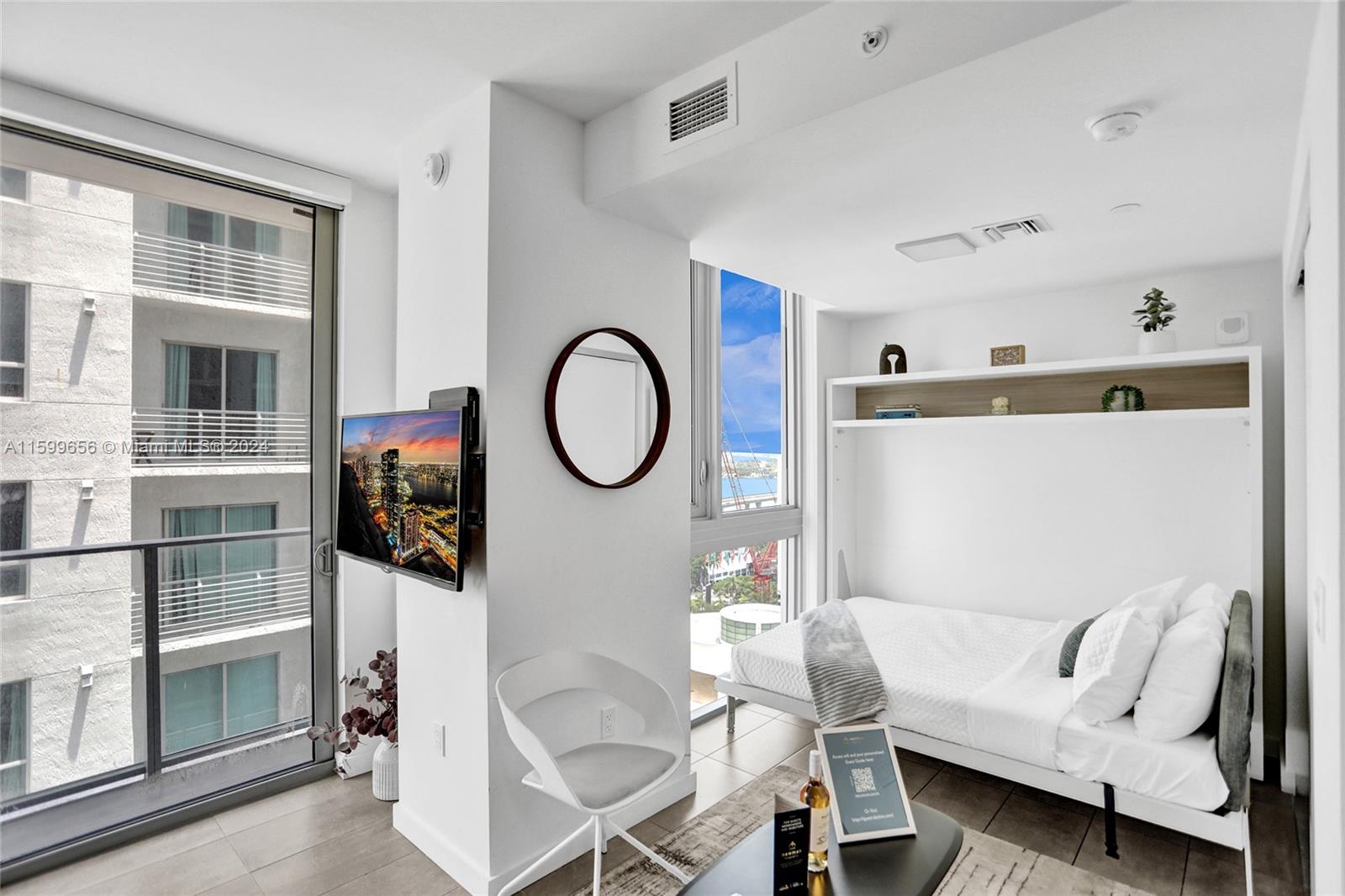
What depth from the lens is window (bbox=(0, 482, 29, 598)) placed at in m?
2.38

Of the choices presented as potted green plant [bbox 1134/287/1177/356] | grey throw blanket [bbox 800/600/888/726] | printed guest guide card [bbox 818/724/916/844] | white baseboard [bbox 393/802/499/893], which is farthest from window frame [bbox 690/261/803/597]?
potted green plant [bbox 1134/287/1177/356]

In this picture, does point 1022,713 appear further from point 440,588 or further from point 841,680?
point 440,588

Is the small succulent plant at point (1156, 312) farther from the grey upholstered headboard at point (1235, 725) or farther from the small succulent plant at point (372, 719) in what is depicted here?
the small succulent plant at point (372, 719)

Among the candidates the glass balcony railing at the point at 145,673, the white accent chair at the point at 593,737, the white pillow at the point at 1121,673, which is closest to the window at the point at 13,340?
the glass balcony railing at the point at 145,673

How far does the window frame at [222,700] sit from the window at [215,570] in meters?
0.17

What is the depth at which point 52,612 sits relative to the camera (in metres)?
2.50

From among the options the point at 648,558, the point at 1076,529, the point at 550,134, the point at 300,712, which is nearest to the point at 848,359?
the point at 1076,529

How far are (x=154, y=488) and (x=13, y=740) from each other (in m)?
0.93

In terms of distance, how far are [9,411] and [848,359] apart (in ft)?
13.7

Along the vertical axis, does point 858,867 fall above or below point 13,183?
below

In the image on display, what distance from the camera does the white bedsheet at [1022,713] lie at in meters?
2.55

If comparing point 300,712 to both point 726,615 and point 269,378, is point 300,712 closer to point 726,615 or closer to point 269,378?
point 269,378

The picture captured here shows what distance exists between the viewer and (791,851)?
5.12 ft

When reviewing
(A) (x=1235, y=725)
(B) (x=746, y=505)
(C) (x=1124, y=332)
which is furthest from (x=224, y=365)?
(C) (x=1124, y=332)
